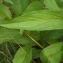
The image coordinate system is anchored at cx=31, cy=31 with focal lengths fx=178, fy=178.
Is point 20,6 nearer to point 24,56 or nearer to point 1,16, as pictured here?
point 1,16

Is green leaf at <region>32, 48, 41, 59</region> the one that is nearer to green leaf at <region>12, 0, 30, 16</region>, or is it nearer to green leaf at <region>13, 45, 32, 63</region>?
green leaf at <region>13, 45, 32, 63</region>

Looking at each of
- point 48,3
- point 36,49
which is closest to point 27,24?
point 48,3

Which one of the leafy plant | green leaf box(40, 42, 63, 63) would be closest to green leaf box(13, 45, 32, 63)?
the leafy plant

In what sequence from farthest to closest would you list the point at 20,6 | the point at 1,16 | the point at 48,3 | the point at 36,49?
1. the point at 36,49
2. the point at 20,6
3. the point at 1,16
4. the point at 48,3

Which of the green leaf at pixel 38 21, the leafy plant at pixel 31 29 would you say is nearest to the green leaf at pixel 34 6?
the leafy plant at pixel 31 29

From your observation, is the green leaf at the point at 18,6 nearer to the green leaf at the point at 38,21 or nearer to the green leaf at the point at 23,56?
the green leaf at the point at 23,56
